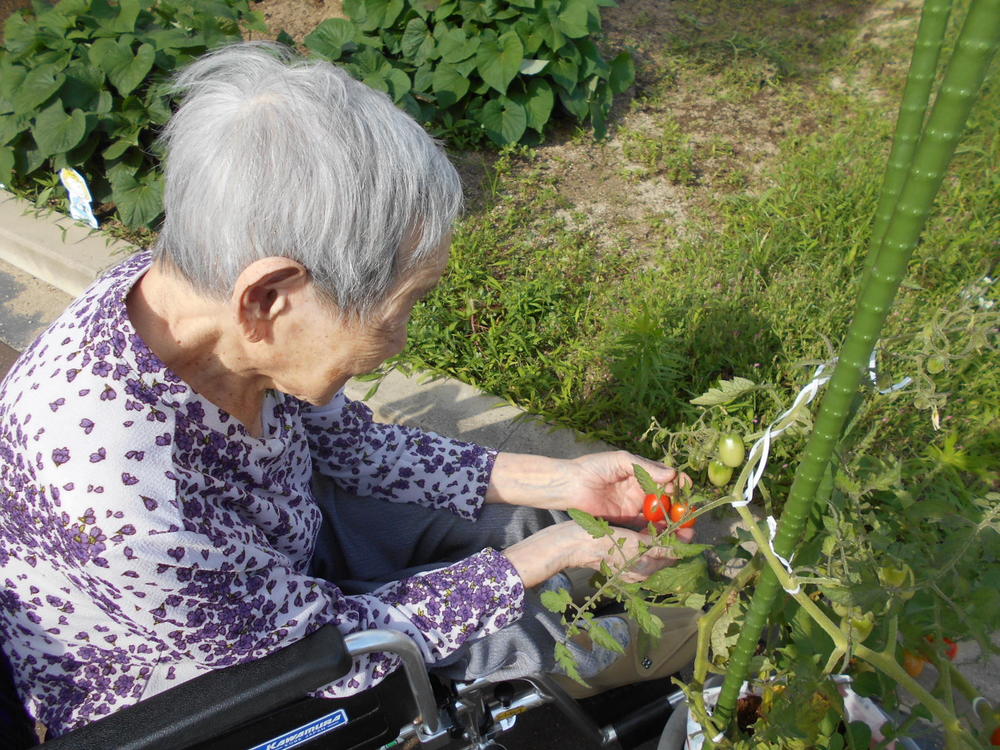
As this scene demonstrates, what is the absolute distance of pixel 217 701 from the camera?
1253 mm

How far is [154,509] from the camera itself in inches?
50.4

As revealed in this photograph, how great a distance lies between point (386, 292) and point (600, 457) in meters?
0.81

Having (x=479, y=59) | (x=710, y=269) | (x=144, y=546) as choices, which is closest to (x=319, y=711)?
(x=144, y=546)

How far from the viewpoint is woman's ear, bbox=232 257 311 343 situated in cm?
124

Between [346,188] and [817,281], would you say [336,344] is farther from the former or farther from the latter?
[817,281]

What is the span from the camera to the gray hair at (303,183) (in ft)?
4.03

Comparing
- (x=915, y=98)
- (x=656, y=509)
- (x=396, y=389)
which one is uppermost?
(x=915, y=98)

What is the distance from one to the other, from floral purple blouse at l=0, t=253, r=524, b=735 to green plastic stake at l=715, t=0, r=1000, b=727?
741mm

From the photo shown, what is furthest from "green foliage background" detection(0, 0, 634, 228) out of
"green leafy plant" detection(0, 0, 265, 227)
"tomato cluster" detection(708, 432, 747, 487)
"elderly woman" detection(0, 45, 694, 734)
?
"tomato cluster" detection(708, 432, 747, 487)

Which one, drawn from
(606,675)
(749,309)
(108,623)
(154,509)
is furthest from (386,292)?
(749,309)

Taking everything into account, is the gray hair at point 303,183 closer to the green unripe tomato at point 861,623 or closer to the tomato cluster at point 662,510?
the tomato cluster at point 662,510

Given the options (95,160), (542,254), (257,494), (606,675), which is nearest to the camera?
(257,494)

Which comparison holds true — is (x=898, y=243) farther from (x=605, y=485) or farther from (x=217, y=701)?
(x=605, y=485)

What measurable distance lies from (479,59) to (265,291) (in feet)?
8.35
